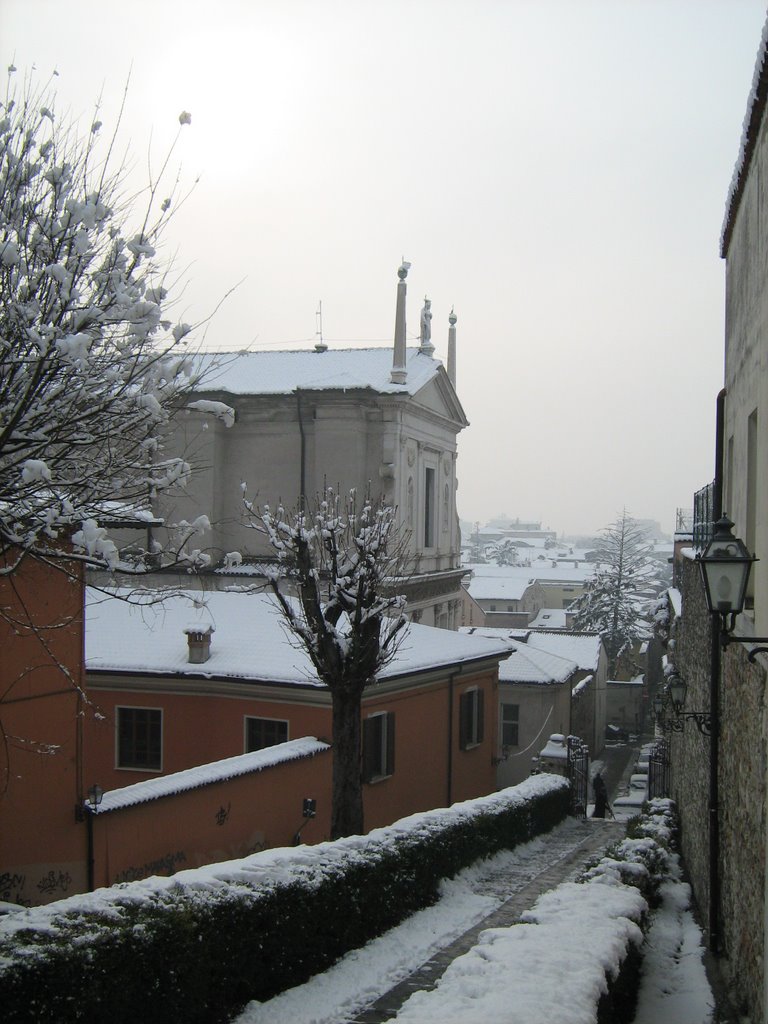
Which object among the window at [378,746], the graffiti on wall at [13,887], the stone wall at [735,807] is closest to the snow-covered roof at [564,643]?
the window at [378,746]

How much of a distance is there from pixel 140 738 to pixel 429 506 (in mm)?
17846

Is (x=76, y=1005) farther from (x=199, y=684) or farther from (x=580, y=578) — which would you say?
(x=580, y=578)

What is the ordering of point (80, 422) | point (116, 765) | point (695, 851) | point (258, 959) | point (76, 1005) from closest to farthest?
point (76, 1005) < point (80, 422) < point (258, 959) < point (695, 851) < point (116, 765)

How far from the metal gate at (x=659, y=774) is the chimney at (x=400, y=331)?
44.2 feet

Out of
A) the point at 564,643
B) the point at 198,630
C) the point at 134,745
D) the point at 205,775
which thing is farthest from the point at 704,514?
the point at 564,643

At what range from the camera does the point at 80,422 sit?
711cm

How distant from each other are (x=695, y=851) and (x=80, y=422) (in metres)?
9.41

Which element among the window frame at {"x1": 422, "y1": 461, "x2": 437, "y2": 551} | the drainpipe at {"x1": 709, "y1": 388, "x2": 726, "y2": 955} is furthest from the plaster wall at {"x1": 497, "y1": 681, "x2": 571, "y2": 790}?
the drainpipe at {"x1": 709, "y1": 388, "x2": 726, "y2": 955}

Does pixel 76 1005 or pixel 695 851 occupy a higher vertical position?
pixel 76 1005

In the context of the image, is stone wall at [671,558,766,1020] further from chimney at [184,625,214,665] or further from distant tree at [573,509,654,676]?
distant tree at [573,509,654,676]

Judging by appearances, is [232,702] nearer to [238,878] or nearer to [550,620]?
[238,878]

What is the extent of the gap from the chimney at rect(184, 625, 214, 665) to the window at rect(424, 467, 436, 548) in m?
16.4

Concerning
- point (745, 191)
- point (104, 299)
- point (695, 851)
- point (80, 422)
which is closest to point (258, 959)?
point (80, 422)

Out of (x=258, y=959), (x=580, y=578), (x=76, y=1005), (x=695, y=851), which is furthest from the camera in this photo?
(x=580, y=578)
